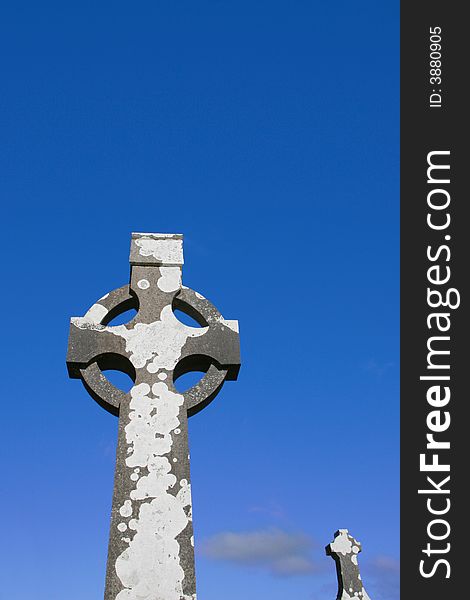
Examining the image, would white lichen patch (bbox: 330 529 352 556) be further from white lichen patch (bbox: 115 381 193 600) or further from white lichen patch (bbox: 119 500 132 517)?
white lichen patch (bbox: 119 500 132 517)

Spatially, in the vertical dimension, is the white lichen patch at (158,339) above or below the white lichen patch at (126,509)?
above

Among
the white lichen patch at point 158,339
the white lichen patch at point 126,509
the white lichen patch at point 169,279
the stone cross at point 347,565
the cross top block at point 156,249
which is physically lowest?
the white lichen patch at point 126,509

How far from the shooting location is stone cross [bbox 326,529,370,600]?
10.9 m

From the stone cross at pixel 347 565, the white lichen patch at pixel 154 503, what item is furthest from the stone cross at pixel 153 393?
the stone cross at pixel 347 565

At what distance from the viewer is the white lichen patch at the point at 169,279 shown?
22.8 feet

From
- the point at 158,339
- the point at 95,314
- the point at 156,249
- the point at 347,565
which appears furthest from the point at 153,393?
the point at 347,565

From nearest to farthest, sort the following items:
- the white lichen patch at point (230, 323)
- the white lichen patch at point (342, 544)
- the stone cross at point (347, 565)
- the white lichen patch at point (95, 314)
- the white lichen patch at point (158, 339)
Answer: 1. the white lichen patch at point (158, 339)
2. the white lichen patch at point (95, 314)
3. the white lichen patch at point (230, 323)
4. the stone cross at point (347, 565)
5. the white lichen patch at point (342, 544)

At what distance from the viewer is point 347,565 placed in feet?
36.7

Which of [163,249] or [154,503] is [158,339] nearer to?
[163,249]

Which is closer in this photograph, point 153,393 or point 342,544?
point 153,393

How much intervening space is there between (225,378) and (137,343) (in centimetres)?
87

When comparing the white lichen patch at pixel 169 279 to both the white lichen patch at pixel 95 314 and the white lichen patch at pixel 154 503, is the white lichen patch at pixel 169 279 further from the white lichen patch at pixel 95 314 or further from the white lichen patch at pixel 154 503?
the white lichen patch at pixel 154 503

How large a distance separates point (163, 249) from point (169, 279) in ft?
1.05

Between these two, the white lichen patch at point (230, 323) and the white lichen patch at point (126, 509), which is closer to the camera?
the white lichen patch at point (126, 509)
